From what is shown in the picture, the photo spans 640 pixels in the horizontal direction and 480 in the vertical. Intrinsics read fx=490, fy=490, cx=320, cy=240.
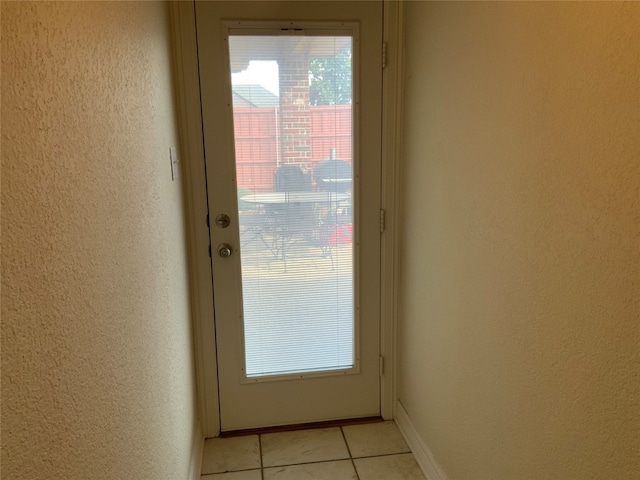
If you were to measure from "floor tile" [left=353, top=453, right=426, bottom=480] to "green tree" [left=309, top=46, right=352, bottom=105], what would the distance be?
157 cm

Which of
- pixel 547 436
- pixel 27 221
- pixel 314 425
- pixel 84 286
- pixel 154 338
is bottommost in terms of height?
pixel 314 425

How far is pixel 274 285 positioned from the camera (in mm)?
2238

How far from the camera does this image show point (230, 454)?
2.22 m

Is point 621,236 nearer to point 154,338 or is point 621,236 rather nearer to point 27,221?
point 27,221

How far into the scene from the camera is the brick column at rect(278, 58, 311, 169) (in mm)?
2059

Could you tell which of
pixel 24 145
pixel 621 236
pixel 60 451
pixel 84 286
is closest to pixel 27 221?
pixel 24 145

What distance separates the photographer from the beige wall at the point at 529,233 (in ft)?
3.15

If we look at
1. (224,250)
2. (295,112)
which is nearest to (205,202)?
(224,250)

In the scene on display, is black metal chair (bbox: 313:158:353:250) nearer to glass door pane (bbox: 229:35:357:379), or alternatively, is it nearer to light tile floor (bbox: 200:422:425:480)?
glass door pane (bbox: 229:35:357:379)

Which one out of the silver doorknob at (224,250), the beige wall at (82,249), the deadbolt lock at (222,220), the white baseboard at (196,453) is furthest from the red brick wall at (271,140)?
the white baseboard at (196,453)

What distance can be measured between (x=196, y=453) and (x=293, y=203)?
1149 mm

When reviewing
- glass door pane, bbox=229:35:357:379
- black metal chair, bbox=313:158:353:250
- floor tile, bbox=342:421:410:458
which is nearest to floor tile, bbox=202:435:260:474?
glass door pane, bbox=229:35:357:379

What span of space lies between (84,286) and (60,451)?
24cm

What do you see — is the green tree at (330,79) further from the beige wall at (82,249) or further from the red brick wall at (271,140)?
the beige wall at (82,249)
